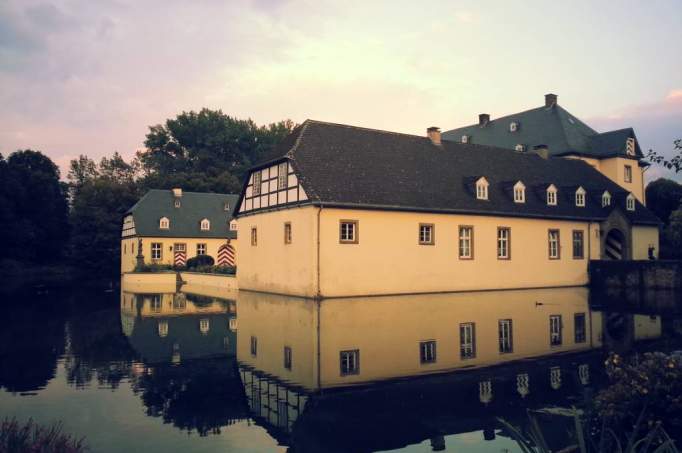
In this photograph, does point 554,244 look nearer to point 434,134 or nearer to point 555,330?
point 434,134

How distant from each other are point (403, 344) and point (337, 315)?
5457 millimetres

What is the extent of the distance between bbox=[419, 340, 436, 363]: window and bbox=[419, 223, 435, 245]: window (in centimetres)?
1269

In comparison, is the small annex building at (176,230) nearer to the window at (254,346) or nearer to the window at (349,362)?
the window at (254,346)

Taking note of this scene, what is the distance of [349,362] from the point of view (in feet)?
34.7

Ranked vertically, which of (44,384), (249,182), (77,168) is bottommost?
(44,384)

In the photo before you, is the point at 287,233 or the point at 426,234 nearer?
the point at 287,233

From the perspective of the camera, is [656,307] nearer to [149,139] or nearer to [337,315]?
[337,315]

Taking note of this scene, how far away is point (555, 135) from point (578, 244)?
17.7 metres

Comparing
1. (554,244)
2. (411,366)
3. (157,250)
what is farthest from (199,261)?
(411,366)

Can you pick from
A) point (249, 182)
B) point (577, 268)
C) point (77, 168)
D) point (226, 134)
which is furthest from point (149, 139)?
point (577, 268)

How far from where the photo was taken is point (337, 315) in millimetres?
17562

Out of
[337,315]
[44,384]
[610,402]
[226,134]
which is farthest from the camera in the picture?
[226,134]

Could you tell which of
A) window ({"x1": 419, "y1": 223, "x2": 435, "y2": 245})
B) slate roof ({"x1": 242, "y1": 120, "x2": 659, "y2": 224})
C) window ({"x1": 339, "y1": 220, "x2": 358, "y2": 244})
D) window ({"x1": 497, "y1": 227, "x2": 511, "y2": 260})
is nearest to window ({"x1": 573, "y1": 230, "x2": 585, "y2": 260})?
slate roof ({"x1": 242, "y1": 120, "x2": 659, "y2": 224})

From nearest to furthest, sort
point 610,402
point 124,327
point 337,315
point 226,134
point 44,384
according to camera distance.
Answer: point 610,402
point 44,384
point 124,327
point 337,315
point 226,134
